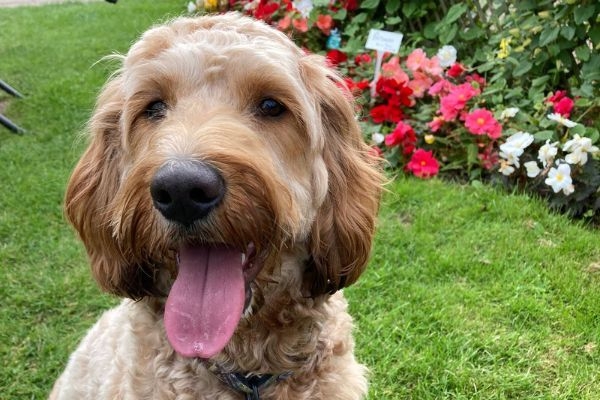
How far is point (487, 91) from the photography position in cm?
547

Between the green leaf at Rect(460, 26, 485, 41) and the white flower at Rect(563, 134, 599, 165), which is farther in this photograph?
the green leaf at Rect(460, 26, 485, 41)

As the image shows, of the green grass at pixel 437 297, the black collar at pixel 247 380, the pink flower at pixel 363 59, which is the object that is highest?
the black collar at pixel 247 380

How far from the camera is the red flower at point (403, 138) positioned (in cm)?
539

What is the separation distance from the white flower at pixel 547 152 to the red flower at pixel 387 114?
138 cm

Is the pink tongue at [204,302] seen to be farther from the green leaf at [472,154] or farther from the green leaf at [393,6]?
the green leaf at [393,6]

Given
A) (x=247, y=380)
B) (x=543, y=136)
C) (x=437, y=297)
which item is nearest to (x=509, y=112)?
(x=543, y=136)

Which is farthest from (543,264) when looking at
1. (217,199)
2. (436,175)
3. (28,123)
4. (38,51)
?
(38,51)

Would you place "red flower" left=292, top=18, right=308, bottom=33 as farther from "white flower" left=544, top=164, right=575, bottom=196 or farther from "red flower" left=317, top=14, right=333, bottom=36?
"white flower" left=544, top=164, right=575, bottom=196

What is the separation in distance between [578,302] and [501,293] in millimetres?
466

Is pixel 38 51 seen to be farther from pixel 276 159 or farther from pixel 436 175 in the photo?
pixel 276 159

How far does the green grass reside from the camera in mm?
3592

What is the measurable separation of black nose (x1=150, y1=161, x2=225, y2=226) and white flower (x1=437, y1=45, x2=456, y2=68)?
450 cm

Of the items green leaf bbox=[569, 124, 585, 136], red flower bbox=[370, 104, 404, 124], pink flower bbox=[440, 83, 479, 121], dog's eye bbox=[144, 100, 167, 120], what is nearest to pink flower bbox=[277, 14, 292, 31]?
red flower bbox=[370, 104, 404, 124]

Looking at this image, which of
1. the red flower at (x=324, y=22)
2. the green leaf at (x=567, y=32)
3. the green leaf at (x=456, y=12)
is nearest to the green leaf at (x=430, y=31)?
the green leaf at (x=456, y=12)
